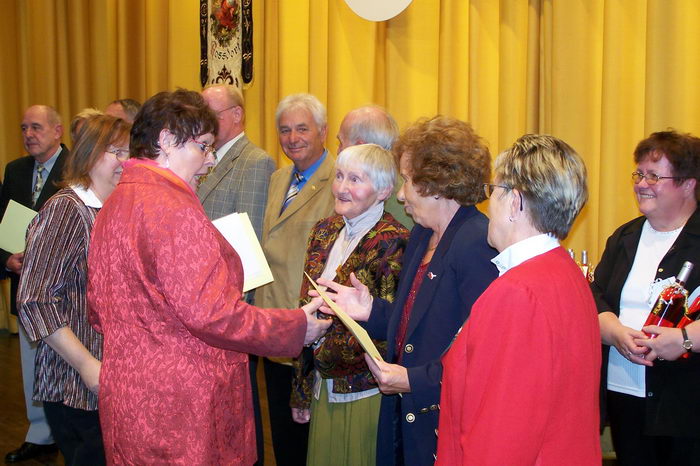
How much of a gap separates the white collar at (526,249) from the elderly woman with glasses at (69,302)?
137cm

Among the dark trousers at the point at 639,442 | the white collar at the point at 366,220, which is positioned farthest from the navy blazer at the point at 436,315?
the dark trousers at the point at 639,442

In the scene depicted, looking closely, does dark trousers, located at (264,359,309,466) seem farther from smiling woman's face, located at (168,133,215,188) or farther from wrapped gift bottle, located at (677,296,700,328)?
wrapped gift bottle, located at (677,296,700,328)

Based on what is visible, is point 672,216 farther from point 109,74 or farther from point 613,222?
point 109,74

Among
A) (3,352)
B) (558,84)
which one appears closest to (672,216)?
(558,84)

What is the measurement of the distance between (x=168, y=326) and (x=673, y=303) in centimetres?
174

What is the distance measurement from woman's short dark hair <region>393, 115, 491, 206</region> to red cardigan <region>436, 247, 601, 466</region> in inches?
23.6

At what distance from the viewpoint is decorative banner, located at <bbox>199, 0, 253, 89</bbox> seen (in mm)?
5914

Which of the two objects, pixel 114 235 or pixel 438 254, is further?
pixel 438 254

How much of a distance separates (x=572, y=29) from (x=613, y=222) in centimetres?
116

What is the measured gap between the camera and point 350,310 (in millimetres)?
2365

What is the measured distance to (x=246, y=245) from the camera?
2.62 m

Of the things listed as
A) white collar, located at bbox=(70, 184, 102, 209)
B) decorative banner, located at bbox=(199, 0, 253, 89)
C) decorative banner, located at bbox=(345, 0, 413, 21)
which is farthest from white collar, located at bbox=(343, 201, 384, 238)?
decorative banner, located at bbox=(199, 0, 253, 89)

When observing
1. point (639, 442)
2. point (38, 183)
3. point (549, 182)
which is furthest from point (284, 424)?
point (38, 183)

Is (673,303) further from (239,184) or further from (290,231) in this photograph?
(239,184)
